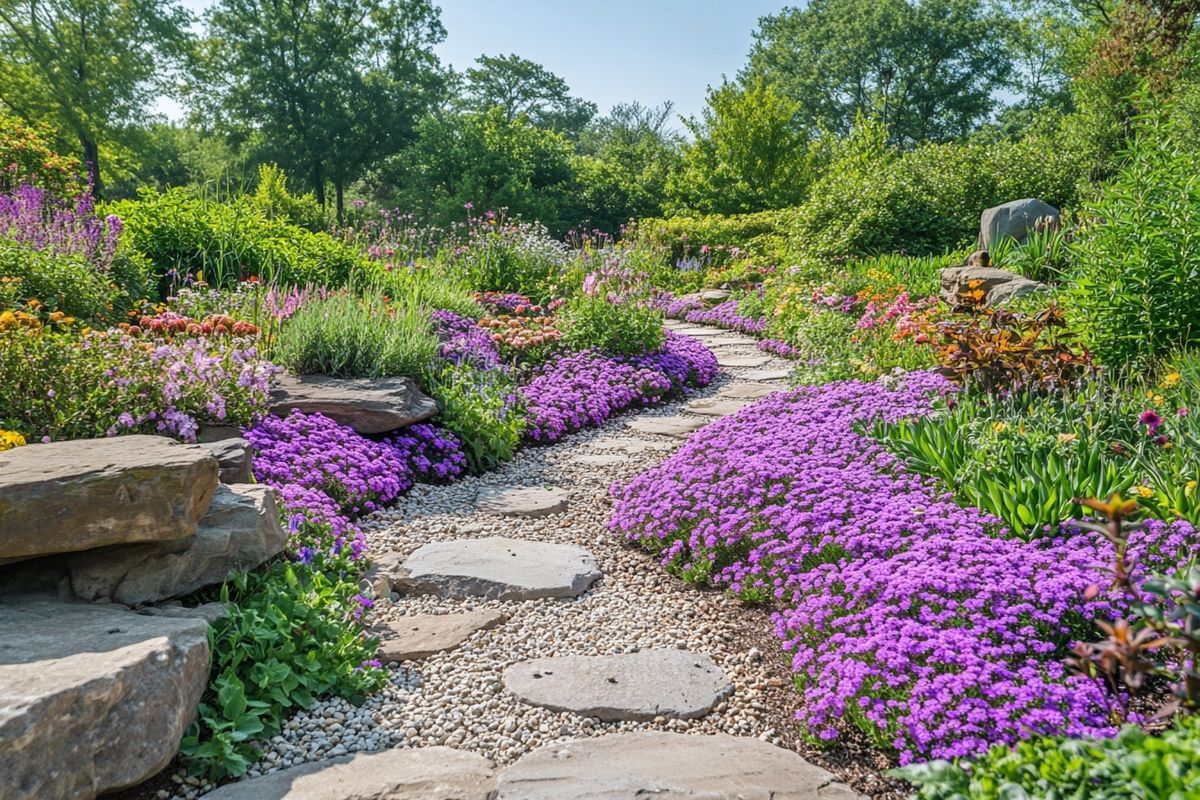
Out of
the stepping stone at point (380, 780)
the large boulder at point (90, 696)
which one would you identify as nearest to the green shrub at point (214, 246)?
the large boulder at point (90, 696)

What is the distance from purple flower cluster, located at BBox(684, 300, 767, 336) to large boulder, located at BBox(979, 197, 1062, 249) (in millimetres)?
2918

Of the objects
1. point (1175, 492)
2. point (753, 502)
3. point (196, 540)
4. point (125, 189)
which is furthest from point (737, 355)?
point (125, 189)

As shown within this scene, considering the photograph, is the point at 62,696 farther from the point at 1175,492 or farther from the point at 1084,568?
the point at 1175,492

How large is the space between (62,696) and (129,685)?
183 mm

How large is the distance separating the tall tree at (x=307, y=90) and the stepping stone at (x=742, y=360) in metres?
26.9

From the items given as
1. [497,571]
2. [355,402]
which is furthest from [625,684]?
[355,402]

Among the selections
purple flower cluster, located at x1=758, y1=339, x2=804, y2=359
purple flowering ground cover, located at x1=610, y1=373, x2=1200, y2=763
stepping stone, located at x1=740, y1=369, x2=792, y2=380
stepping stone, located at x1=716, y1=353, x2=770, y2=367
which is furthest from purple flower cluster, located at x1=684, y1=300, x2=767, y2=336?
purple flowering ground cover, located at x1=610, y1=373, x2=1200, y2=763

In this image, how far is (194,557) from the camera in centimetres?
294

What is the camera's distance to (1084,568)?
278 cm

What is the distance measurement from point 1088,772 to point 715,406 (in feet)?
19.0

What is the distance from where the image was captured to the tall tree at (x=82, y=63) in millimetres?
26922

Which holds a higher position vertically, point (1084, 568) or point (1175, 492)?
point (1175, 492)

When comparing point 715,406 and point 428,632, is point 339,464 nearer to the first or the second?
point 428,632

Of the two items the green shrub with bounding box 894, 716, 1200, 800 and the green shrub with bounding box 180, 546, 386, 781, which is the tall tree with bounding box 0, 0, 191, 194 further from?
the green shrub with bounding box 894, 716, 1200, 800
